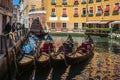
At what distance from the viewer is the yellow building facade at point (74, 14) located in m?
47.0

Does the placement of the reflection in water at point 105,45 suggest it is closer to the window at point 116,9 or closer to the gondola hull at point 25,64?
the window at point 116,9

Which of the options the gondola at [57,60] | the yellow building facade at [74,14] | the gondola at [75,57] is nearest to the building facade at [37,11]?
the yellow building facade at [74,14]

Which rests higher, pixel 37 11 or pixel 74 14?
pixel 37 11

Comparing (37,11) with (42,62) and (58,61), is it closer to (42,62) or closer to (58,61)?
(58,61)

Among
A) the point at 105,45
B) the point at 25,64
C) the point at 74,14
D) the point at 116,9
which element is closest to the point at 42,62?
the point at 25,64

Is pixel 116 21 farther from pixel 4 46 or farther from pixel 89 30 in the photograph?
pixel 4 46

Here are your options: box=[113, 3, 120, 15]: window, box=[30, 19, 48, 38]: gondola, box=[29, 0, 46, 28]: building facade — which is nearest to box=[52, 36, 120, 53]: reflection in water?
box=[30, 19, 48, 38]: gondola

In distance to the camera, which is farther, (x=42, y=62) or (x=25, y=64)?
(x=42, y=62)

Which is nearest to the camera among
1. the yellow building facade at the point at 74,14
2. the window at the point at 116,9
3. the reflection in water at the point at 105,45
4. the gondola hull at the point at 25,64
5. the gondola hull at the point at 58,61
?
the gondola hull at the point at 25,64

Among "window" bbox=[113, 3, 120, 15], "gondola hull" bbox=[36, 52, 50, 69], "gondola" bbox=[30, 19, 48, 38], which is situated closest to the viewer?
"gondola hull" bbox=[36, 52, 50, 69]

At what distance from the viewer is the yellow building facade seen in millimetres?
46994

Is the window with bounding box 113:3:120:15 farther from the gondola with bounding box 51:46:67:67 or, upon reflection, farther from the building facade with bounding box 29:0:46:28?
the gondola with bounding box 51:46:67:67

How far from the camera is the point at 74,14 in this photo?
51875 mm

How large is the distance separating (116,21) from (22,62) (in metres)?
31.2
